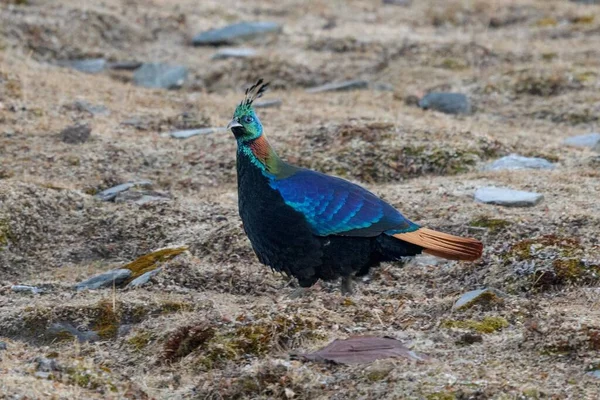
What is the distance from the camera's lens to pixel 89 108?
1055 centimetres

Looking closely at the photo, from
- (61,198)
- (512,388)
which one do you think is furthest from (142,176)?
(512,388)

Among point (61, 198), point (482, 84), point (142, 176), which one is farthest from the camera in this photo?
point (482, 84)

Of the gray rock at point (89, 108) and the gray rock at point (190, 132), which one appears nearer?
Result: the gray rock at point (190, 132)

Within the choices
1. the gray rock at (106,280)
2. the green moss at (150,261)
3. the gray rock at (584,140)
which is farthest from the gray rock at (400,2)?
the gray rock at (106,280)

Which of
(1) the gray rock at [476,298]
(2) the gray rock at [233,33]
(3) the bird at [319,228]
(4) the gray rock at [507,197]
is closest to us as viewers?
(1) the gray rock at [476,298]

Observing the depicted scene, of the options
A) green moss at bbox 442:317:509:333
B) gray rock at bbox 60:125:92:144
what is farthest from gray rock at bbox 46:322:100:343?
gray rock at bbox 60:125:92:144

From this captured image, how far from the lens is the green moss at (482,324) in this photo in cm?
536

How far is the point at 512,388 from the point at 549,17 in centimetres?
1187

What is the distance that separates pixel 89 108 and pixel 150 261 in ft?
12.8

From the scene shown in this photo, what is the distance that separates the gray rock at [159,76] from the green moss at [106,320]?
628cm

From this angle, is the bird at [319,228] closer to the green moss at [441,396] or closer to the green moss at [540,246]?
the green moss at [540,246]

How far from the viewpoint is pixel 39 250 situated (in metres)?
7.54

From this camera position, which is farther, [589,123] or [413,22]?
[413,22]

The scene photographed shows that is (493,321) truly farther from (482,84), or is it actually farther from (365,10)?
(365,10)
